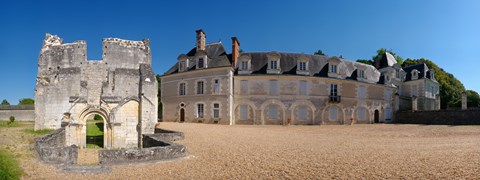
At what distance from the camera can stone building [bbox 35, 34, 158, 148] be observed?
11.6m

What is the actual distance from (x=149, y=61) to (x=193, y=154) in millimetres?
6402

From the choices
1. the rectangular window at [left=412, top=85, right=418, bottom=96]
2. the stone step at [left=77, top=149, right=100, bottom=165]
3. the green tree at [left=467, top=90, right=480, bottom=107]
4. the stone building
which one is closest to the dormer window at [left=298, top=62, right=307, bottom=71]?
the stone building

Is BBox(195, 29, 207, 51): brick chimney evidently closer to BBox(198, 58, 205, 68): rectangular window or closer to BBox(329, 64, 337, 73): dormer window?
BBox(198, 58, 205, 68): rectangular window

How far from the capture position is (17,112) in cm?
2747

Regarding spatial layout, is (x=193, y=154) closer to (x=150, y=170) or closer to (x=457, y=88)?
(x=150, y=170)

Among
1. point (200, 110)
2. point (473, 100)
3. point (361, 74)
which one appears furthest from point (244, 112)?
point (473, 100)

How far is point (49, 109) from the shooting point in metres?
11.7

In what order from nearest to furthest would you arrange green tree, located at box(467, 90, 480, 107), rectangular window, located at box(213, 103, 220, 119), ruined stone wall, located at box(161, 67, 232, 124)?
ruined stone wall, located at box(161, 67, 232, 124) → rectangular window, located at box(213, 103, 220, 119) → green tree, located at box(467, 90, 480, 107)

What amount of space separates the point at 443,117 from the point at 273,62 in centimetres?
1427

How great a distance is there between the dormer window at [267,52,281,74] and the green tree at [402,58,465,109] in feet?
79.0

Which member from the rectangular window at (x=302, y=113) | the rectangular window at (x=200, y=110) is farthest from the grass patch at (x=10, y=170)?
the rectangular window at (x=302, y=113)

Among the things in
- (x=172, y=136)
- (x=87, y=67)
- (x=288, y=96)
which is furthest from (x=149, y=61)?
(x=288, y=96)

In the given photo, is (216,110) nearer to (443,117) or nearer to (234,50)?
(234,50)

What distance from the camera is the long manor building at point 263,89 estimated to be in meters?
22.8
